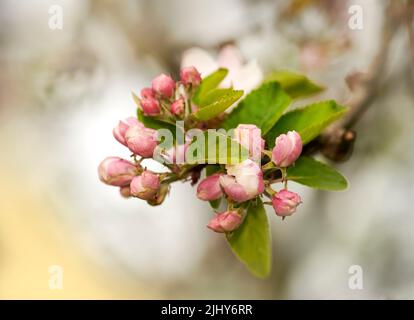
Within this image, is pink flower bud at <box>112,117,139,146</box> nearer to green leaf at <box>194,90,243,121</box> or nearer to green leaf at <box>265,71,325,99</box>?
green leaf at <box>194,90,243,121</box>

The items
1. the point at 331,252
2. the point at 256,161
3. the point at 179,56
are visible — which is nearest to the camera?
the point at 256,161

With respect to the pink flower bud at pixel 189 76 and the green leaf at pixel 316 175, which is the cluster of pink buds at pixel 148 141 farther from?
the green leaf at pixel 316 175

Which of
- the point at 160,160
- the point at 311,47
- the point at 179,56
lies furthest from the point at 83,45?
the point at 160,160

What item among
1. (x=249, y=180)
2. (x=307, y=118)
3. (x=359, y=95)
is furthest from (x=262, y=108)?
(x=359, y=95)

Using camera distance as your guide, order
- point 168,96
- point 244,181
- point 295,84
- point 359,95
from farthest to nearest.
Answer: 1. point 359,95
2. point 295,84
3. point 168,96
4. point 244,181

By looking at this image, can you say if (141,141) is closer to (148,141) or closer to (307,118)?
(148,141)

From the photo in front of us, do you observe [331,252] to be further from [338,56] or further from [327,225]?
[338,56]

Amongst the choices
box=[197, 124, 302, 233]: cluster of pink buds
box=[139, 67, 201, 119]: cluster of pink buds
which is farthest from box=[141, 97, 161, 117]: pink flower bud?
box=[197, 124, 302, 233]: cluster of pink buds
